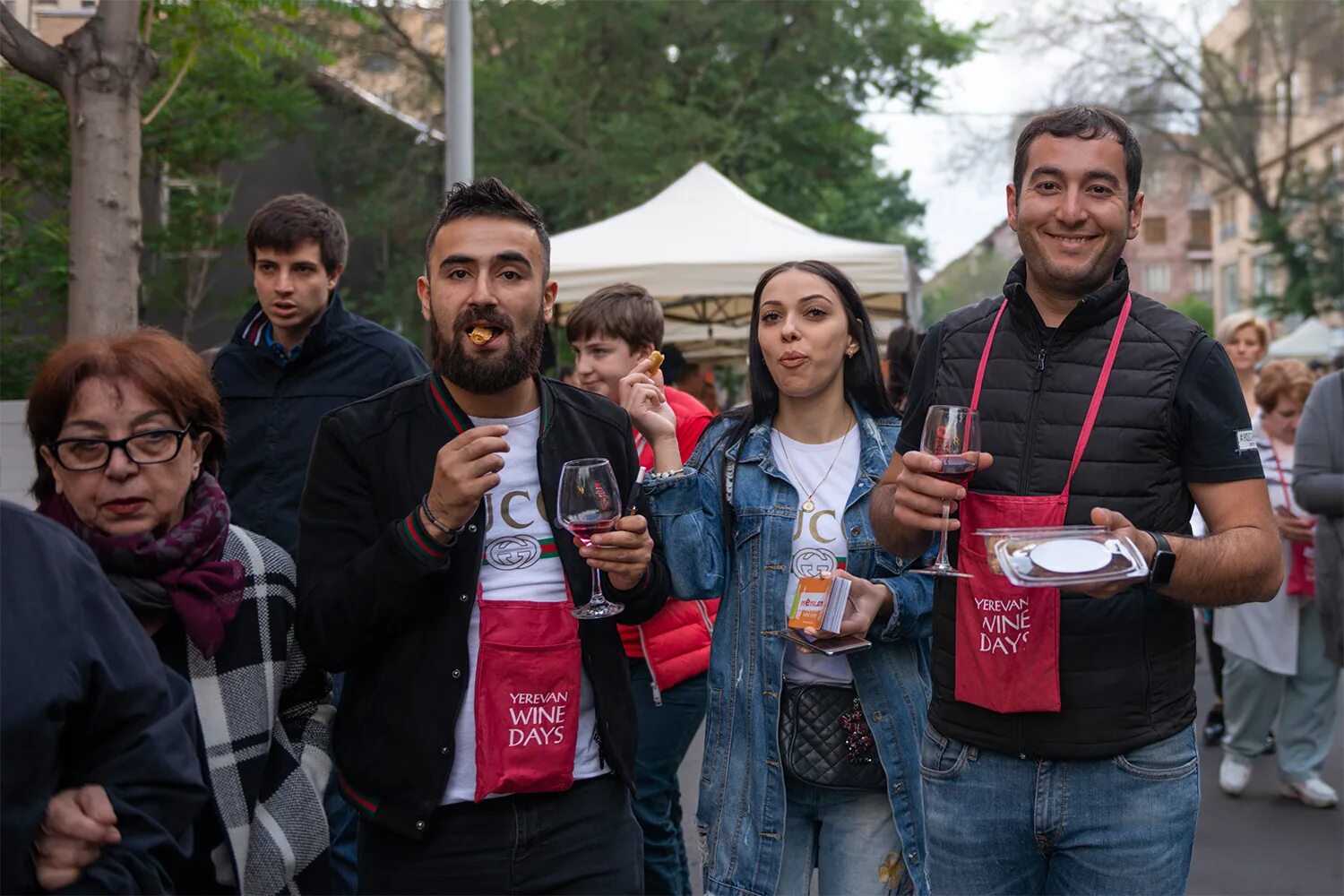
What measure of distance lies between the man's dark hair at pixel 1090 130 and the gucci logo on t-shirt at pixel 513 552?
1342mm

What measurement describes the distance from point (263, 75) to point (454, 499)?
509 inches

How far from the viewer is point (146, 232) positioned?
1583 centimetres

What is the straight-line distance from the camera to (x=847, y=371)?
143 inches

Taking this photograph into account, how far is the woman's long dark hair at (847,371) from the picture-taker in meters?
3.59

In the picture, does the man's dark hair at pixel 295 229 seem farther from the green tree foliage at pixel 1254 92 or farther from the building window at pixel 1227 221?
the building window at pixel 1227 221

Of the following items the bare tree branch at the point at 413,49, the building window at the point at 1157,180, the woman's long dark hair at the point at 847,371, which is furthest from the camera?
the building window at the point at 1157,180

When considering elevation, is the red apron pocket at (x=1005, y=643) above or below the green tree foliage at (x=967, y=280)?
below

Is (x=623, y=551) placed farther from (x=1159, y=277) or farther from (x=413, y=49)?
(x=1159, y=277)

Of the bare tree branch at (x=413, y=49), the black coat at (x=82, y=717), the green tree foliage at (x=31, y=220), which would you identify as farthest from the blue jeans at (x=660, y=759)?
the bare tree branch at (x=413, y=49)

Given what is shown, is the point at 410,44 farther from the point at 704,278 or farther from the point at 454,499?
the point at 454,499

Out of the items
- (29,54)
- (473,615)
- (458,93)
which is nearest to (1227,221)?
(458,93)

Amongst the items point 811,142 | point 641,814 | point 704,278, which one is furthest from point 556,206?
point 641,814

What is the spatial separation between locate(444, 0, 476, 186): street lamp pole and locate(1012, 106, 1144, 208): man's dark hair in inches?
298

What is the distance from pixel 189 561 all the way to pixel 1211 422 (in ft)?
6.81
